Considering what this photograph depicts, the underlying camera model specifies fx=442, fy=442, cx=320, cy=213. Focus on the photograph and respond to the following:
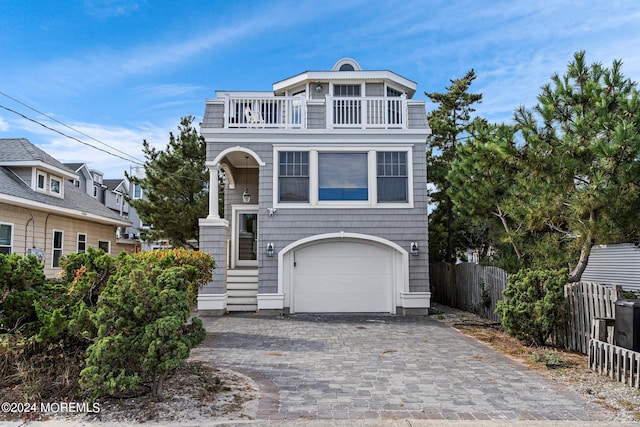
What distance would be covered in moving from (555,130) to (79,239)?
52.8ft

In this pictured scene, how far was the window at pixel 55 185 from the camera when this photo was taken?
607 inches

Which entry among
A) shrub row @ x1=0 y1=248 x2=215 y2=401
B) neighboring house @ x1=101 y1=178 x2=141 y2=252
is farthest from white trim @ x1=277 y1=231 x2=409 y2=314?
neighboring house @ x1=101 y1=178 x2=141 y2=252

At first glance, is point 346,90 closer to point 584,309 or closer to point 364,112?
point 364,112

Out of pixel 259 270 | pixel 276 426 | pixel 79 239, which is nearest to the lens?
pixel 276 426

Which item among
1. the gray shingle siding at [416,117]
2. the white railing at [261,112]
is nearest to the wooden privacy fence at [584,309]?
the gray shingle siding at [416,117]

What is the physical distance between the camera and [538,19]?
401 inches

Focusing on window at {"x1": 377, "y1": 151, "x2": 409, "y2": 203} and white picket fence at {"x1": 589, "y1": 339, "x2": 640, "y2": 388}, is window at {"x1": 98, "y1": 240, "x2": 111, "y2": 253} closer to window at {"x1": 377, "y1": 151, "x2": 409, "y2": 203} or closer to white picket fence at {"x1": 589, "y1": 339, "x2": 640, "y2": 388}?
window at {"x1": 377, "y1": 151, "x2": 409, "y2": 203}

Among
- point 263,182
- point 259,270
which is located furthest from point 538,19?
point 259,270

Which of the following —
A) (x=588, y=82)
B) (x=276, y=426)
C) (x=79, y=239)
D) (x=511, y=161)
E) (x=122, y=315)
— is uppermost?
(x=588, y=82)

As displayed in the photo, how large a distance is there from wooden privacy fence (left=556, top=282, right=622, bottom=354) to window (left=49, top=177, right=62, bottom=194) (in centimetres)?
1584

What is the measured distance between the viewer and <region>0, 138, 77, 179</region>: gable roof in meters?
14.2

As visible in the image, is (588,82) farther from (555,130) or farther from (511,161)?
(511,161)

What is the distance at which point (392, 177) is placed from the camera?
12203 mm

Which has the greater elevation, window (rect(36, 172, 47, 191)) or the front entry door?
window (rect(36, 172, 47, 191))
